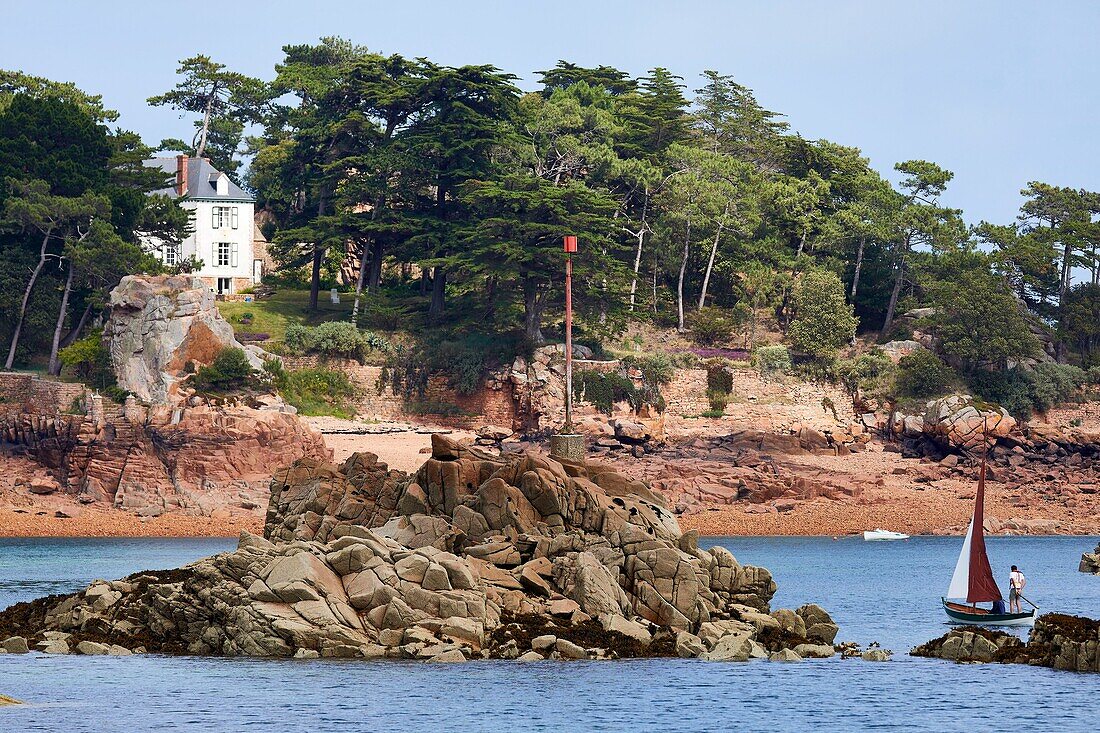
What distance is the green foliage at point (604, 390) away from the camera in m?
91.6

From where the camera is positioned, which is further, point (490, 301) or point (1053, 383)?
point (490, 301)

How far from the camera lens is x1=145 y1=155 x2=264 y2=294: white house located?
345 feet

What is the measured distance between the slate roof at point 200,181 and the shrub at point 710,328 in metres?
26.5

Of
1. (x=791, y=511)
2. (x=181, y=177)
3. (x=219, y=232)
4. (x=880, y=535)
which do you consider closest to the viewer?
(x=880, y=535)

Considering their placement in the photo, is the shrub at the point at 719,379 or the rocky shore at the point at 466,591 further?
the shrub at the point at 719,379

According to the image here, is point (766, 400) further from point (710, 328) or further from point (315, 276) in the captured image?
point (315, 276)

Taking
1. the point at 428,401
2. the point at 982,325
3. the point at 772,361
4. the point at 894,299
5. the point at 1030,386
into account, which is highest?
the point at 894,299

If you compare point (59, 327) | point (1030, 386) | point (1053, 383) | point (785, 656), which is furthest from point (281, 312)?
point (785, 656)

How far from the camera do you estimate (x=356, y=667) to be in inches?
1576

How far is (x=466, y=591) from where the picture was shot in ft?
138

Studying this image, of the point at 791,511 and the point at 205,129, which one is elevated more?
the point at 205,129

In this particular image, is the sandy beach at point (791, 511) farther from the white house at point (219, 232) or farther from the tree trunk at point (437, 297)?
the white house at point (219, 232)

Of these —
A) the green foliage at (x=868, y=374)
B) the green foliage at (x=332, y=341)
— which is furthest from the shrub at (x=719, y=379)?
the green foliage at (x=332, y=341)

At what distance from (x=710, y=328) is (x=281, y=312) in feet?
75.0
